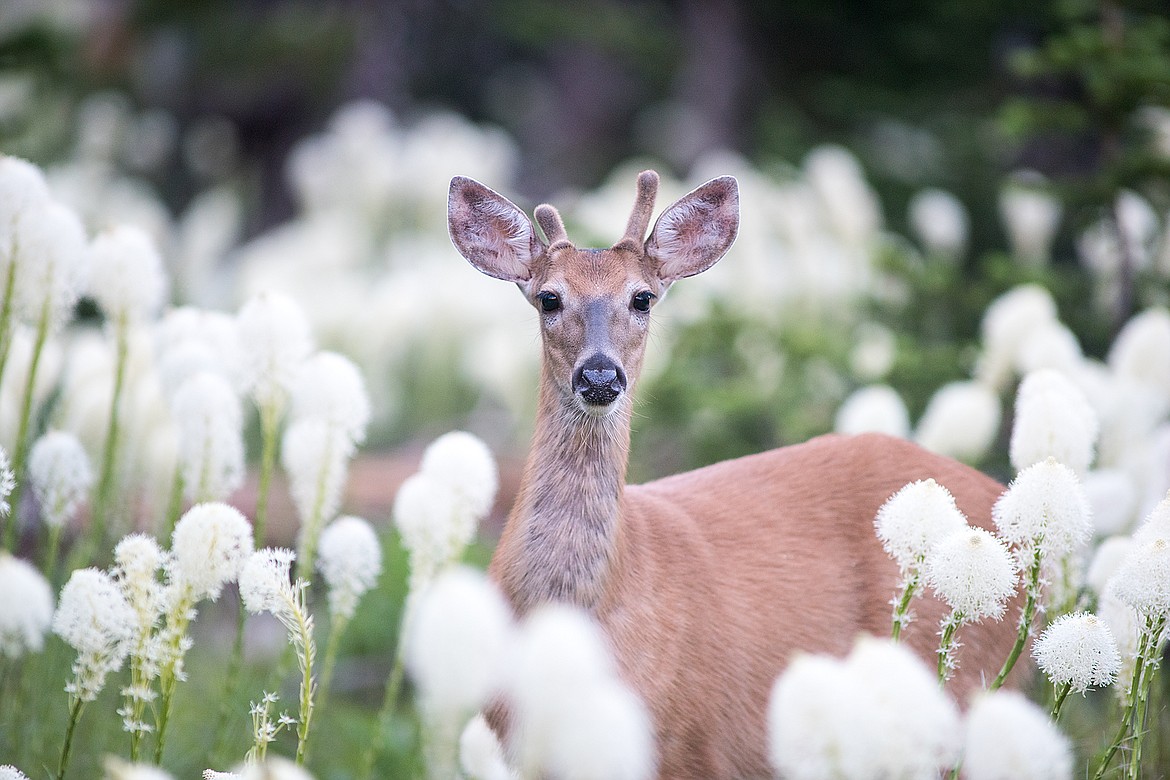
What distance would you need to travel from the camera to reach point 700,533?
13.5 feet

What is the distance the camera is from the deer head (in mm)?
4004

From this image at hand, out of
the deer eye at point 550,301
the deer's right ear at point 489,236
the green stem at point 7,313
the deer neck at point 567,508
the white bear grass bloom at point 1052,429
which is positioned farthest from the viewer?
the deer's right ear at point 489,236

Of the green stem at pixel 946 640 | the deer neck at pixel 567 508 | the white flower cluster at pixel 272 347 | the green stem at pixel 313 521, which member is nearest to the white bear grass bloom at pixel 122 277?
the white flower cluster at pixel 272 347

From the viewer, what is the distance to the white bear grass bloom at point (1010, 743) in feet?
6.57

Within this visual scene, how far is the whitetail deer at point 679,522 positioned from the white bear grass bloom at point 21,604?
1.31 metres

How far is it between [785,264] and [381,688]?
4.24 metres

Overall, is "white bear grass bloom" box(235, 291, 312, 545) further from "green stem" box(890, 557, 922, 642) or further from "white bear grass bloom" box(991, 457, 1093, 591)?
"white bear grass bloom" box(991, 457, 1093, 591)

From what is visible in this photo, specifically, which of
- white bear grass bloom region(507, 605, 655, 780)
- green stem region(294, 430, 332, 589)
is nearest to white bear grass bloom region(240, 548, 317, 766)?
green stem region(294, 430, 332, 589)

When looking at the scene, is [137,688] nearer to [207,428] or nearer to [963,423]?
[207,428]

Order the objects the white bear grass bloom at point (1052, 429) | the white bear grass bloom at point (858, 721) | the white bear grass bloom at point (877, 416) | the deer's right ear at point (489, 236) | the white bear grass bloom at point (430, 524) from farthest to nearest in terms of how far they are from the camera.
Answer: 1. the white bear grass bloom at point (877, 416)
2. the deer's right ear at point (489, 236)
3. the white bear grass bloom at point (1052, 429)
4. the white bear grass bloom at point (430, 524)
5. the white bear grass bloom at point (858, 721)

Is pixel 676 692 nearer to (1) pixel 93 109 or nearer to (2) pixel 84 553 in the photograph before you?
(2) pixel 84 553

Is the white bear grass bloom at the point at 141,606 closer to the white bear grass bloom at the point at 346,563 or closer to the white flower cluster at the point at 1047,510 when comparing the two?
the white bear grass bloom at the point at 346,563

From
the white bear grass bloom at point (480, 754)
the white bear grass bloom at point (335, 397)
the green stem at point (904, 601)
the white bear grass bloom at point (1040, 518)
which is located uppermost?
the white bear grass bloom at point (335, 397)

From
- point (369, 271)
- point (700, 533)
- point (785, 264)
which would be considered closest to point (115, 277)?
point (700, 533)
